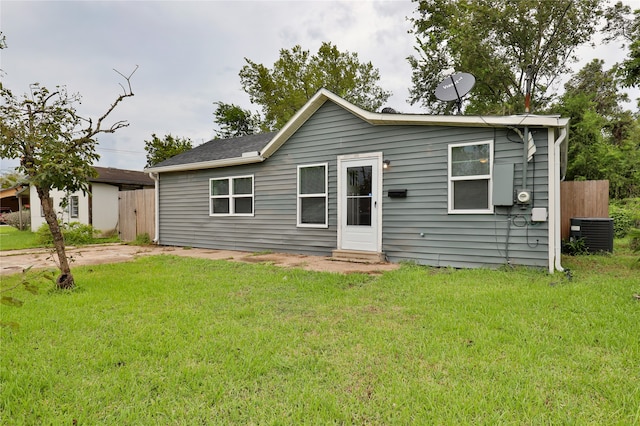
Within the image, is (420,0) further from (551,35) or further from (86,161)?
(86,161)

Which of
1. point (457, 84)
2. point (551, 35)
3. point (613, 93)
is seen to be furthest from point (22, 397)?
point (613, 93)

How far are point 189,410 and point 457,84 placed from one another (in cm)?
717

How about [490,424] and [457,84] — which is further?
[457,84]

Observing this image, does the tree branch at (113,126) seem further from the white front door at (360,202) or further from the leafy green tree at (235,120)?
the leafy green tree at (235,120)

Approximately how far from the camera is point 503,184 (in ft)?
18.2

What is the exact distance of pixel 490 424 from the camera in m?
1.77

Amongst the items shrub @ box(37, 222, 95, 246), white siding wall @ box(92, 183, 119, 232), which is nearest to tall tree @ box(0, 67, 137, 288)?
shrub @ box(37, 222, 95, 246)

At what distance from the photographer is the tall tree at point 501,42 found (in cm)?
1451

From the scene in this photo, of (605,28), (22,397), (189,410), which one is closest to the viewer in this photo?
(189,410)

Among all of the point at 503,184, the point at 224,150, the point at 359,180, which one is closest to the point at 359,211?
the point at 359,180

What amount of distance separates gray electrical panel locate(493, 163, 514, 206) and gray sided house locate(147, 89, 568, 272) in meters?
0.02

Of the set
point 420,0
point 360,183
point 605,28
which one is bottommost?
point 360,183

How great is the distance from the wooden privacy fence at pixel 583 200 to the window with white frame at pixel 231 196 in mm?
7773

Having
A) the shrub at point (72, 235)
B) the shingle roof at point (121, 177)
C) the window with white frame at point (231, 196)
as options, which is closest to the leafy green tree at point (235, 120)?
the shingle roof at point (121, 177)
